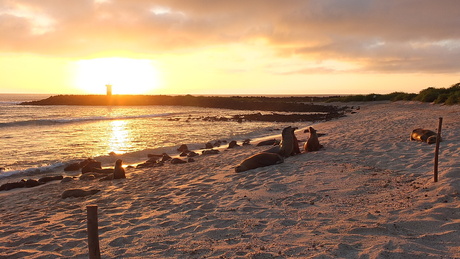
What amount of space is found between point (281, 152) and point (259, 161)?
1649 mm

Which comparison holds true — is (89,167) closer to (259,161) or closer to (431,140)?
(259,161)

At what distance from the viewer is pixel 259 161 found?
10.1 metres

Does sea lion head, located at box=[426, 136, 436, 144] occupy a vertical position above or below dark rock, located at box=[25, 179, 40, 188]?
above

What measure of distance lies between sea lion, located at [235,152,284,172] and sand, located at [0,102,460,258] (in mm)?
287

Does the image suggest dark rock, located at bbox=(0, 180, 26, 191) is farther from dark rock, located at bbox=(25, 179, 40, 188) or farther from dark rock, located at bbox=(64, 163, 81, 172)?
dark rock, located at bbox=(64, 163, 81, 172)

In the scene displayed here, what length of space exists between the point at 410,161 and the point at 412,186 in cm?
224

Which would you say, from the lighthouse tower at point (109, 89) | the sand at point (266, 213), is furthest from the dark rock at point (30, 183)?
the lighthouse tower at point (109, 89)

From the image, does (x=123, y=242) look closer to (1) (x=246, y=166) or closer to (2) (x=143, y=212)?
(2) (x=143, y=212)

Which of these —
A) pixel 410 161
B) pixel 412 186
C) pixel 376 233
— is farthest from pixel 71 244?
pixel 410 161

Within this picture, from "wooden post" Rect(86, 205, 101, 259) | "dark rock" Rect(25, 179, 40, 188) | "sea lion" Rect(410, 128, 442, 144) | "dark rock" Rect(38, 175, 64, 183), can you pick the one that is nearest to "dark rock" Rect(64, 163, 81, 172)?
"dark rock" Rect(38, 175, 64, 183)

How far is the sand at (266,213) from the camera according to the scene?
4.68 metres

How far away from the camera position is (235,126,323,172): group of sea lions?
394 inches

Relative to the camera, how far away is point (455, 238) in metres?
4.51

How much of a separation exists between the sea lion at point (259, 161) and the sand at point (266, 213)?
287 millimetres
